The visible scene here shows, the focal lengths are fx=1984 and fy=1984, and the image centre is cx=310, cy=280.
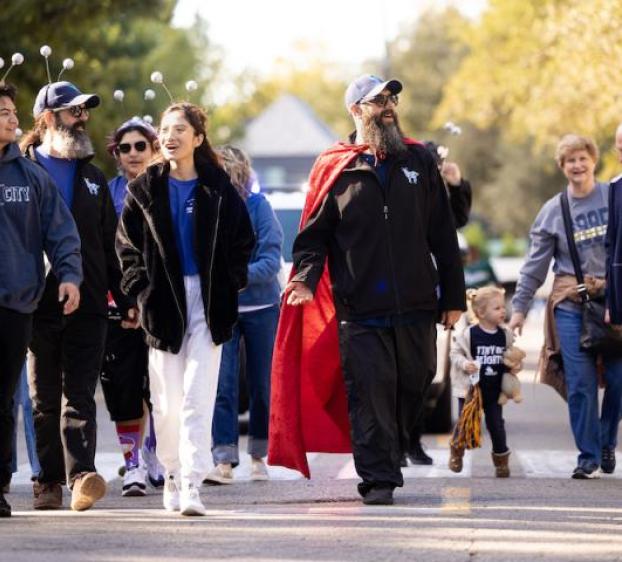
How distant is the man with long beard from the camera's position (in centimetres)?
998

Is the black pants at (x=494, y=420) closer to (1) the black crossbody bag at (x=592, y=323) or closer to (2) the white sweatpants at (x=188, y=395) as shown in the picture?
(1) the black crossbody bag at (x=592, y=323)

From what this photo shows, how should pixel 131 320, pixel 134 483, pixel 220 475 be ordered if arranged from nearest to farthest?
pixel 131 320
pixel 134 483
pixel 220 475

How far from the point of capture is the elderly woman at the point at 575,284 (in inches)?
465

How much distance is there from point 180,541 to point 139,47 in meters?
35.5

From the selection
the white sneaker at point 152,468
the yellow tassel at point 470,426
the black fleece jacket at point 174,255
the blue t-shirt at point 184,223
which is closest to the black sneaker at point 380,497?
the black fleece jacket at point 174,255

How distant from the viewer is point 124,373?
11.0m

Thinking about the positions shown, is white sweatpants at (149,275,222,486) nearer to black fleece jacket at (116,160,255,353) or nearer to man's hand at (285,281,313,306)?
black fleece jacket at (116,160,255,353)

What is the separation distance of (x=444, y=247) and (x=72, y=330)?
1.95 meters

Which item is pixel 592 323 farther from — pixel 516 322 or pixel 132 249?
pixel 132 249

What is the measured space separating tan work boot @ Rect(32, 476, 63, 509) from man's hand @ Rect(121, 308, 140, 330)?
976 millimetres

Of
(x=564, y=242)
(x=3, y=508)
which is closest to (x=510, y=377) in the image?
(x=564, y=242)

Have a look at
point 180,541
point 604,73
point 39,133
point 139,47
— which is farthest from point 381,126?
point 139,47

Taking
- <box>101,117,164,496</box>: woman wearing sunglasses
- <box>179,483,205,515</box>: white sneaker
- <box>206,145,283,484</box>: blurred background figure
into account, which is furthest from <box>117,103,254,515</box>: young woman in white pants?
<box>206,145,283,484</box>: blurred background figure

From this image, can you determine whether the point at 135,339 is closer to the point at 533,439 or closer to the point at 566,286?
the point at 566,286
